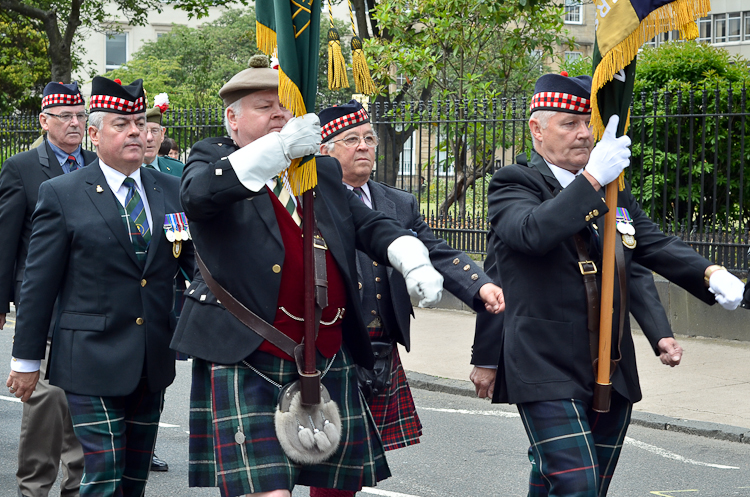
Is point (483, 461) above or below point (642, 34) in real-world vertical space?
below

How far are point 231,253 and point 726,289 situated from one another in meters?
Result: 1.75

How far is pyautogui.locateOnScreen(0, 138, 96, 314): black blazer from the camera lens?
4.72m

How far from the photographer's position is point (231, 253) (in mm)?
3189

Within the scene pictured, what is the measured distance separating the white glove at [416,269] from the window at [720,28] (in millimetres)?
39627

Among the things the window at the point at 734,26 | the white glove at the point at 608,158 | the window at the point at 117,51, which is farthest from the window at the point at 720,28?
the white glove at the point at 608,158

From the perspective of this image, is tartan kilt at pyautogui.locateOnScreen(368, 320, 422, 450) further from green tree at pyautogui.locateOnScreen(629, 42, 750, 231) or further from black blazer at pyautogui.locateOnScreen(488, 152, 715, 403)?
green tree at pyautogui.locateOnScreen(629, 42, 750, 231)

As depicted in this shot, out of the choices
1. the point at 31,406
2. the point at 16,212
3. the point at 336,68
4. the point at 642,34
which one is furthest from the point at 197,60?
the point at 642,34

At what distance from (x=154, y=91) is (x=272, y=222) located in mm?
33808

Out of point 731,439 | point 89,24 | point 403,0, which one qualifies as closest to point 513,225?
point 731,439

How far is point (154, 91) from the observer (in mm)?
35688

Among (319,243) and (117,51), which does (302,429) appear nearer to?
(319,243)

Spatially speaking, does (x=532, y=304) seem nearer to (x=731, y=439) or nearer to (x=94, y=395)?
(x=94, y=395)

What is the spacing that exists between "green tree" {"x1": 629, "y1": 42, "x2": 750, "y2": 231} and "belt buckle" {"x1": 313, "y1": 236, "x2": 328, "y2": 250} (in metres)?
6.44

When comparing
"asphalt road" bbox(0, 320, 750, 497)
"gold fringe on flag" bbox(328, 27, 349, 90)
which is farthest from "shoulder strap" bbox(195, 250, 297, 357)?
"asphalt road" bbox(0, 320, 750, 497)
